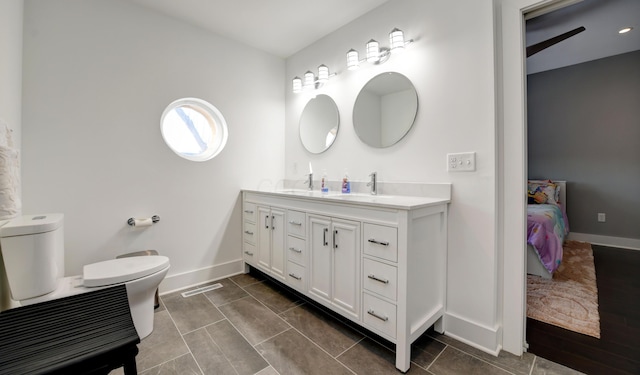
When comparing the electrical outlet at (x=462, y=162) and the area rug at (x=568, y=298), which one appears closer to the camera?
the electrical outlet at (x=462, y=162)

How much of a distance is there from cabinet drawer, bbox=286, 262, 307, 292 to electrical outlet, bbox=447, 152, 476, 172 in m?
1.31

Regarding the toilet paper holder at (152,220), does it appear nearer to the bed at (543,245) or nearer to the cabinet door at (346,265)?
the cabinet door at (346,265)

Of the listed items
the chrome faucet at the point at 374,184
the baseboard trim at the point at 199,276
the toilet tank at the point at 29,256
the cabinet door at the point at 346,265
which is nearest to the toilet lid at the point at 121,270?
the toilet tank at the point at 29,256

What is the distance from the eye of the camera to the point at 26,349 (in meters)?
0.79

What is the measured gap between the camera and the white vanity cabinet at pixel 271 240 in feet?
7.51

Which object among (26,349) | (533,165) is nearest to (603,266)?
(533,165)

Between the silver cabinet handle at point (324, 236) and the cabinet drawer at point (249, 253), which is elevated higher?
the silver cabinet handle at point (324, 236)

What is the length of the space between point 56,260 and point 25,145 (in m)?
0.98

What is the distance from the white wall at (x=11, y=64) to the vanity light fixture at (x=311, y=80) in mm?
2048

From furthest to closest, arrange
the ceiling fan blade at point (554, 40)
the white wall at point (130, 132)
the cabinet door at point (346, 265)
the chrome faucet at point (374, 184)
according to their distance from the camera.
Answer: the ceiling fan blade at point (554, 40), the chrome faucet at point (374, 184), the white wall at point (130, 132), the cabinet door at point (346, 265)

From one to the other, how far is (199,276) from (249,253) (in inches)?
20.0

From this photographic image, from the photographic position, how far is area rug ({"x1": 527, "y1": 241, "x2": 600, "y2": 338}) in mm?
1867

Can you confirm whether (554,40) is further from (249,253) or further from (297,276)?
(249,253)

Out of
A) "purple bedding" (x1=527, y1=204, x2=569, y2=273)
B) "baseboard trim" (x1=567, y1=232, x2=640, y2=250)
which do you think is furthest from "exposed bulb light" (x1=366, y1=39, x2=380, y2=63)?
"baseboard trim" (x1=567, y1=232, x2=640, y2=250)
